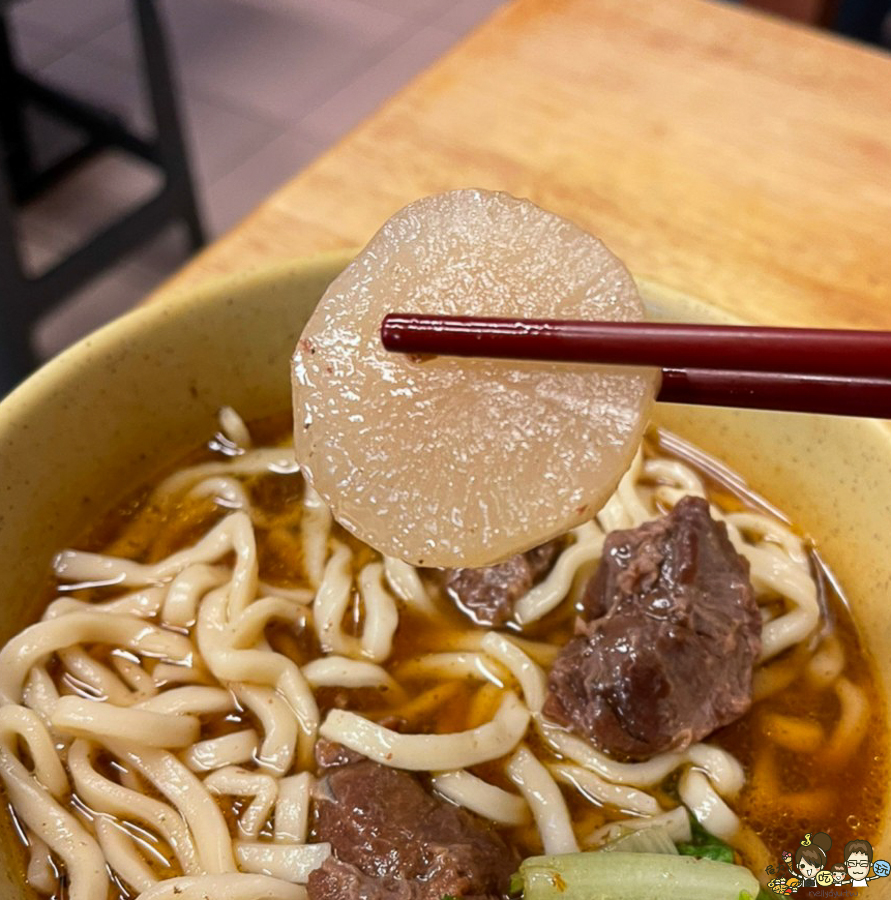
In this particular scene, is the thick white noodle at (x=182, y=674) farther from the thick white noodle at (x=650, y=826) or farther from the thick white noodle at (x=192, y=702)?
the thick white noodle at (x=650, y=826)

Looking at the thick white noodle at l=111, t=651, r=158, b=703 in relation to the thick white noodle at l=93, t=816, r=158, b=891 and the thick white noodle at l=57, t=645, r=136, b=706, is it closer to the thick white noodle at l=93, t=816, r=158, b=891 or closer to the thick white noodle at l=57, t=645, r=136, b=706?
the thick white noodle at l=57, t=645, r=136, b=706

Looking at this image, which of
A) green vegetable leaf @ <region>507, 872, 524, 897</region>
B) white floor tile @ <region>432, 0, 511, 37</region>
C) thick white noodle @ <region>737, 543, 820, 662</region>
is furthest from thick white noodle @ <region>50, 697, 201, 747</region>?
white floor tile @ <region>432, 0, 511, 37</region>

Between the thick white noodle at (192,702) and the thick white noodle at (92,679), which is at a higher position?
the thick white noodle at (92,679)

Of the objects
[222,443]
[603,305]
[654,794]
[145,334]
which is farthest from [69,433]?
[654,794]

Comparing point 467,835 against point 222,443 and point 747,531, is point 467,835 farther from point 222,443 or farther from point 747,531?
point 222,443

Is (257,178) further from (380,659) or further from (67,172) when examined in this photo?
(380,659)

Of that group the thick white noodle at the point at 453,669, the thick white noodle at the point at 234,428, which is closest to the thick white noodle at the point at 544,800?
the thick white noodle at the point at 453,669
